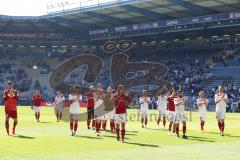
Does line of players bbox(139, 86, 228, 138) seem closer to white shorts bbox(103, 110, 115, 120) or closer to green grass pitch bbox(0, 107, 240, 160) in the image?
green grass pitch bbox(0, 107, 240, 160)

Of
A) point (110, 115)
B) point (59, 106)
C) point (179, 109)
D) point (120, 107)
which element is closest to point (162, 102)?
point (110, 115)

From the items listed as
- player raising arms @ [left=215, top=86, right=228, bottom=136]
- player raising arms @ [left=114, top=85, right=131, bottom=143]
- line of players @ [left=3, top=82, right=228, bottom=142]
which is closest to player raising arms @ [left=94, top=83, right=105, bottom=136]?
line of players @ [left=3, top=82, right=228, bottom=142]

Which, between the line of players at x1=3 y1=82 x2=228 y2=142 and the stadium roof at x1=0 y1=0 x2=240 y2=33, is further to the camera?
the stadium roof at x1=0 y1=0 x2=240 y2=33

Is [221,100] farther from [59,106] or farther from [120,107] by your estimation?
[59,106]

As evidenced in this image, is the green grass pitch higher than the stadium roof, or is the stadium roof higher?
the stadium roof

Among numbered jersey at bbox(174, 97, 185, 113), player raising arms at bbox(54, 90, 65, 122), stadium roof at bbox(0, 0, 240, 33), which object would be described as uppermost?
stadium roof at bbox(0, 0, 240, 33)

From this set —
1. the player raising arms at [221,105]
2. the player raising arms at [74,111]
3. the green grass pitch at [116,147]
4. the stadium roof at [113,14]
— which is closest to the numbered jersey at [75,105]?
the player raising arms at [74,111]

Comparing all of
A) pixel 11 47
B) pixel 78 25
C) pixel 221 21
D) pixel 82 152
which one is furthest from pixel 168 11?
pixel 82 152

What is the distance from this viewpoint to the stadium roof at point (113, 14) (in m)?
56.2

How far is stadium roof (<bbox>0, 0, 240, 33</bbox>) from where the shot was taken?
2211 inches

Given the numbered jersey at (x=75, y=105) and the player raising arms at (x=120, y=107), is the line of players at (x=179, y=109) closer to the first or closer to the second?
the player raising arms at (x=120, y=107)

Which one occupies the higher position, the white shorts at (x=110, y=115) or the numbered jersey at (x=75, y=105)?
the numbered jersey at (x=75, y=105)

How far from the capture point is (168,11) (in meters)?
60.1

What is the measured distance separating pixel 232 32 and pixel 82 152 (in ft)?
161
